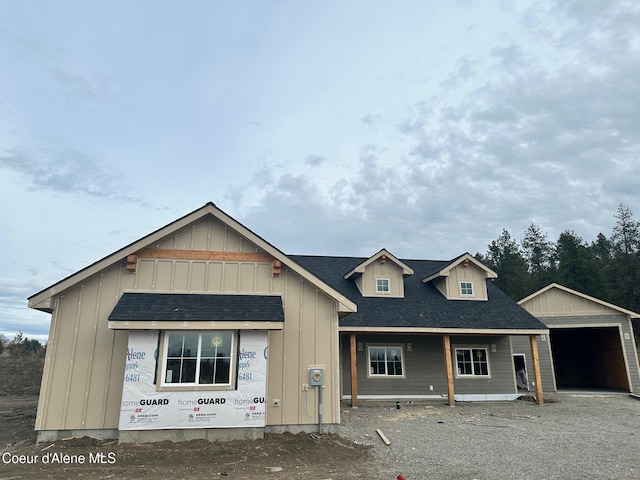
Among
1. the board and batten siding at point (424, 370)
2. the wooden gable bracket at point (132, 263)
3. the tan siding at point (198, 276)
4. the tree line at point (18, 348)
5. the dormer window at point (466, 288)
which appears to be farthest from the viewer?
the tree line at point (18, 348)

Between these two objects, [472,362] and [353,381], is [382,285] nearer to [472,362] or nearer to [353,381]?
[353,381]

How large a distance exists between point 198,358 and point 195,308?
3.83ft

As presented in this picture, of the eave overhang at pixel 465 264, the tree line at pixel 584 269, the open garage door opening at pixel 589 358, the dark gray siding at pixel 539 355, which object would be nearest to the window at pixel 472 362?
the dark gray siding at pixel 539 355

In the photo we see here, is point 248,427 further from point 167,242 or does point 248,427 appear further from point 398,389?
point 398,389

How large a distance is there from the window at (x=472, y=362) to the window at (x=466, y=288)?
101 inches

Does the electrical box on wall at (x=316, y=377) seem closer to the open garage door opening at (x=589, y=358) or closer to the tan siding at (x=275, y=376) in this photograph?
the tan siding at (x=275, y=376)

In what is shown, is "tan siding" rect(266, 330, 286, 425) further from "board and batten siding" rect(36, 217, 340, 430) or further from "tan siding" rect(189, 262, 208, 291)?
"tan siding" rect(189, 262, 208, 291)

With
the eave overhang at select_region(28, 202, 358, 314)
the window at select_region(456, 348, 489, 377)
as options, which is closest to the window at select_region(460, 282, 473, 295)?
the window at select_region(456, 348, 489, 377)

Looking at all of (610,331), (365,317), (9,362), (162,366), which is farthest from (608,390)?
(9,362)

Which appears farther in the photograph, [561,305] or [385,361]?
[561,305]

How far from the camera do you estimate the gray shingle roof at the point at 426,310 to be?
15539 millimetres

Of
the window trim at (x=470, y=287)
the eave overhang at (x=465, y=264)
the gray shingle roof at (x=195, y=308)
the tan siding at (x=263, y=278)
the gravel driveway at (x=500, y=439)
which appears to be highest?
the eave overhang at (x=465, y=264)

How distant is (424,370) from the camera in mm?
16656

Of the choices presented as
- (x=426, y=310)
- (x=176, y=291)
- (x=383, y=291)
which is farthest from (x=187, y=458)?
(x=383, y=291)
